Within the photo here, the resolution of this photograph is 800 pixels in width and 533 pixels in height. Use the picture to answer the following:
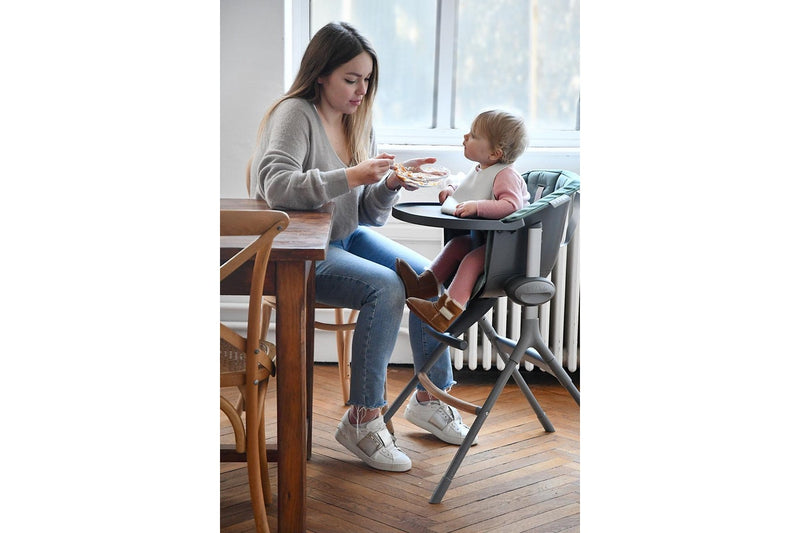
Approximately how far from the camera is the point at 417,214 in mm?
2025

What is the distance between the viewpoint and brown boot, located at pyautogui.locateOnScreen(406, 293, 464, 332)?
208 cm

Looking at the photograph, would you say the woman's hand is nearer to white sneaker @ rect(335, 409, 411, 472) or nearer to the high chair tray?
the high chair tray

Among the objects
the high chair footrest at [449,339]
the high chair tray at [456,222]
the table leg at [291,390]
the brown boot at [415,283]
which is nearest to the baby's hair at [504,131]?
the high chair tray at [456,222]

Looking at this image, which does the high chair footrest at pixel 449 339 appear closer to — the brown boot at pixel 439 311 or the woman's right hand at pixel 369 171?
the brown boot at pixel 439 311

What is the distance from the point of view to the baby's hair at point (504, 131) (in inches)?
84.3

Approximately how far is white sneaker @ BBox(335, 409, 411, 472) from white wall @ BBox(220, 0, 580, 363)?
995mm

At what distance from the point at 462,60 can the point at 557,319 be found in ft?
3.75

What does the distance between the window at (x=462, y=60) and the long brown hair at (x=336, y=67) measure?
901 mm

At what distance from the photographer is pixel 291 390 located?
176 cm

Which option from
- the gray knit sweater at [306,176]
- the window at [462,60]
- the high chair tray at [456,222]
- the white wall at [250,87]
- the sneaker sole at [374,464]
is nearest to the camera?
the high chair tray at [456,222]

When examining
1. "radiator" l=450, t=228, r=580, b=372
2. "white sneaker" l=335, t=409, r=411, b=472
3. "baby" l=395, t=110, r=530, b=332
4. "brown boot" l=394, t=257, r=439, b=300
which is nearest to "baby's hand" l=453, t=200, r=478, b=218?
"baby" l=395, t=110, r=530, b=332

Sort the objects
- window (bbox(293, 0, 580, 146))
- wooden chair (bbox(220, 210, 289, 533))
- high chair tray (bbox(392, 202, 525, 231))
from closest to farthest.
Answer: wooden chair (bbox(220, 210, 289, 533)) < high chair tray (bbox(392, 202, 525, 231)) < window (bbox(293, 0, 580, 146))
